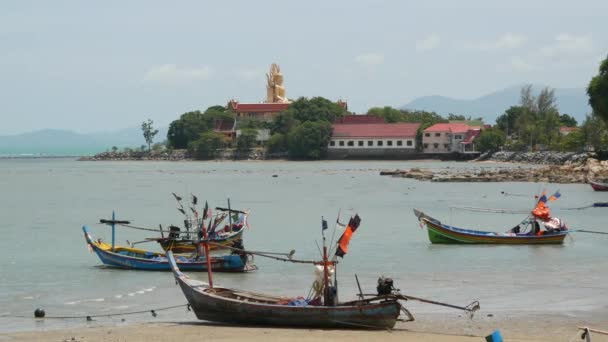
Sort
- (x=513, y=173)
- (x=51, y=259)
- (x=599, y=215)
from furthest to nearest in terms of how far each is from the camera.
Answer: (x=513, y=173) < (x=599, y=215) < (x=51, y=259)

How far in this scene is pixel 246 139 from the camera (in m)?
131

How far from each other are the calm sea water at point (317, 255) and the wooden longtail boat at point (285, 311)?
→ 4.99 feet

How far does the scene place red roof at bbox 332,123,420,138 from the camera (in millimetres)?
122312

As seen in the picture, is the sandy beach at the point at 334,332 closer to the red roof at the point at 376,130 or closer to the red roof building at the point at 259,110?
the red roof at the point at 376,130

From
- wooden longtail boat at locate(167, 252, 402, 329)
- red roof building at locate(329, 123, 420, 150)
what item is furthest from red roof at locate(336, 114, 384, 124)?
wooden longtail boat at locate(167, 252, 402, 329)

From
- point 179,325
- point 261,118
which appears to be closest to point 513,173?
point 179,325

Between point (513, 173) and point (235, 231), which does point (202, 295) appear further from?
point (513, 173)

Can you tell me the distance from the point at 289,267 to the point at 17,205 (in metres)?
33.6

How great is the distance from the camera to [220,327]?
60.5ft

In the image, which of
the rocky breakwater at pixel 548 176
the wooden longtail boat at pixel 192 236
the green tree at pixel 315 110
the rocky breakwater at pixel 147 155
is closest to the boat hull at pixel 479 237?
the wooden longtail boat at pixel 192 236

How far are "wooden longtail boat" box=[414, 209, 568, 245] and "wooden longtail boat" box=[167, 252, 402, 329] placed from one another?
519 inches

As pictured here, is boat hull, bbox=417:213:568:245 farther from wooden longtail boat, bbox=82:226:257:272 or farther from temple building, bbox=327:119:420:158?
temple building, bbox=327:119:420:158

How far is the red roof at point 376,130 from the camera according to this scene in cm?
12231

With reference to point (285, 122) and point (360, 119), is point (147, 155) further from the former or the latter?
point (360, 119)
